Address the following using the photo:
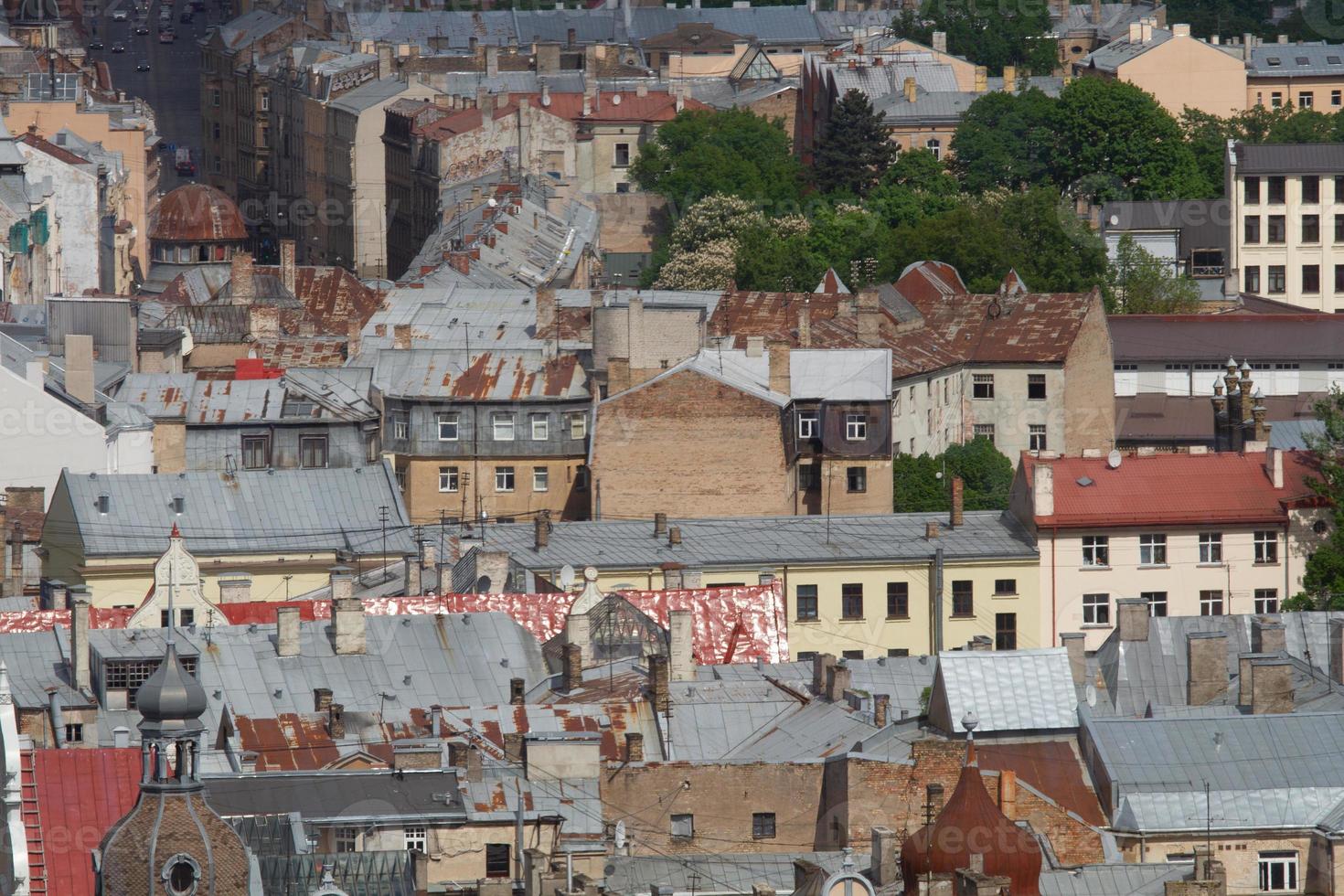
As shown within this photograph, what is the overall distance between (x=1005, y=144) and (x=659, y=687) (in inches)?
3406

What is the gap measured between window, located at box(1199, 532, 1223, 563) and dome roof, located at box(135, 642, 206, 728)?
47.4 meters

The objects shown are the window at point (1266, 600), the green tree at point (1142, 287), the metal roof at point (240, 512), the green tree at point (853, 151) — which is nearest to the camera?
the metal roof at point (240, 512)

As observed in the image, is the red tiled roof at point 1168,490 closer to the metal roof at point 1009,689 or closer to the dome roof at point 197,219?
the metal roof at point 1009,689

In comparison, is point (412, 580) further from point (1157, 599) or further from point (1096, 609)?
point (1157, 599)

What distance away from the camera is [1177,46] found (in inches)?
6614

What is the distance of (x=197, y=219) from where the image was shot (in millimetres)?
141750

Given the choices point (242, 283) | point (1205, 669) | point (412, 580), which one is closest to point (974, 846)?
point (1205, 669)

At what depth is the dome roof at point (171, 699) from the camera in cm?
4706

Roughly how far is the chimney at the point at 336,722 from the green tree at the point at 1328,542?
990 inches

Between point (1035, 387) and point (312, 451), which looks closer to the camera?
point (312, 451)

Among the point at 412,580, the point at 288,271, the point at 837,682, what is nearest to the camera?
the point at 837,682

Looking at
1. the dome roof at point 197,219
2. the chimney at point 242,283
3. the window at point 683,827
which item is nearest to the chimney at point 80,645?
the window at point 683,827

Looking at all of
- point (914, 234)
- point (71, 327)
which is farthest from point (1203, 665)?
point (914, 234)

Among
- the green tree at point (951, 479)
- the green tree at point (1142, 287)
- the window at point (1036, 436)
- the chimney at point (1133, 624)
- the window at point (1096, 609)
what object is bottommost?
the window at point (1096, 609)
